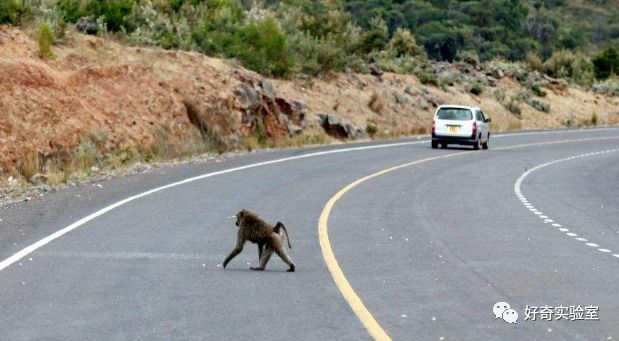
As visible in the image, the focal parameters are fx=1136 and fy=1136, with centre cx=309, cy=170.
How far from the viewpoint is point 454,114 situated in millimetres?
42094

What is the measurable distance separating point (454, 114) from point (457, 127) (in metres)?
0.50

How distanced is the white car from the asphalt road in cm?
1413

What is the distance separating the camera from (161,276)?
12.1m

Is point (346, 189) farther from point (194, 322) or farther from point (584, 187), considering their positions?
point (194, 322)

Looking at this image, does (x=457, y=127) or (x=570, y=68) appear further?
(x=570, y=68)

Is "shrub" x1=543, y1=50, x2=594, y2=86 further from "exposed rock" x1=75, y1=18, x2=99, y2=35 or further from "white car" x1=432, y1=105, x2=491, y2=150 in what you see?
"exposed rock" x1=75, y1=18, x2=99, y2=35

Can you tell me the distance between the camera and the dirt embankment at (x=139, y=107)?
28987mm

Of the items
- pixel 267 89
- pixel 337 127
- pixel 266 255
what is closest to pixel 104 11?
pixel 267 89

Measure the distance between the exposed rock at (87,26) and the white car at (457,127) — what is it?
508 inches

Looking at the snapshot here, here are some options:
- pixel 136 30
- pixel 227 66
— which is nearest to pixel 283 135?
pixel 227 66

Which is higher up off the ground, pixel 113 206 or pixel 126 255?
pixel 126 255

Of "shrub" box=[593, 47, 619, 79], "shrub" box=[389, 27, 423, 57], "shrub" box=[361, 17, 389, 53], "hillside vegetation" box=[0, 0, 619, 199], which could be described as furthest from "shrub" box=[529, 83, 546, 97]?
"shrub" box=[593, 47, 619, 79]

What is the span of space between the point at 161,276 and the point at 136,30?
32.9 metres

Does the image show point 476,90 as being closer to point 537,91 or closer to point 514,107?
point 514,107
